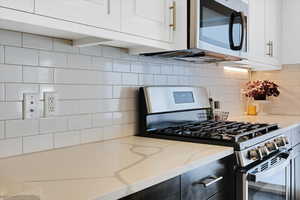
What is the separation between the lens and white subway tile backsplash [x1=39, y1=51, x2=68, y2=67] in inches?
51.1

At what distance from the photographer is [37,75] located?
128 centimetres

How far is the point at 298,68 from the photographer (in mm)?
3109

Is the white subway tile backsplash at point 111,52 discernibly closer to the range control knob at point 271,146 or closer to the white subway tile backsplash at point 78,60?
the white subway tile backsplash at point 78,60

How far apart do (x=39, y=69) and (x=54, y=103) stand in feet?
0.54

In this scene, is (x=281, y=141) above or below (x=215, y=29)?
below

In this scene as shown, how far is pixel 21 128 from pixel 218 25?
1.28 m

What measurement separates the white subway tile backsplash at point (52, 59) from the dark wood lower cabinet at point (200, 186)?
743 millimetres

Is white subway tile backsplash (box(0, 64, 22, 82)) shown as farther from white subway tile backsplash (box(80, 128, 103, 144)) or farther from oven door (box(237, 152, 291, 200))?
oven door (box(237, 152, 291, 200))

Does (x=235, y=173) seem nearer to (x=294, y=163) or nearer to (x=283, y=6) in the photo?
(x=294, y=163)

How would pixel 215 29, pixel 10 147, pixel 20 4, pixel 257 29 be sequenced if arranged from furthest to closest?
pixel 257 29 → pixel 215 29 → pixel 10 147 → pixel 20 4

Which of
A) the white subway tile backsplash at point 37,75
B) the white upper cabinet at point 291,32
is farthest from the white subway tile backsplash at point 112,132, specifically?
the white upper cabinet at point 291,32

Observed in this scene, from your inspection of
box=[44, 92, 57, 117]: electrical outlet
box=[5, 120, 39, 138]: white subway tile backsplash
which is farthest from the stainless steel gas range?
box=[5, 120, 39, 138]: white subway tile backsplash

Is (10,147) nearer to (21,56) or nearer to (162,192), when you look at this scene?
(21,56)

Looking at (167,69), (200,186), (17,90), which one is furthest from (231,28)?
(17,90)
